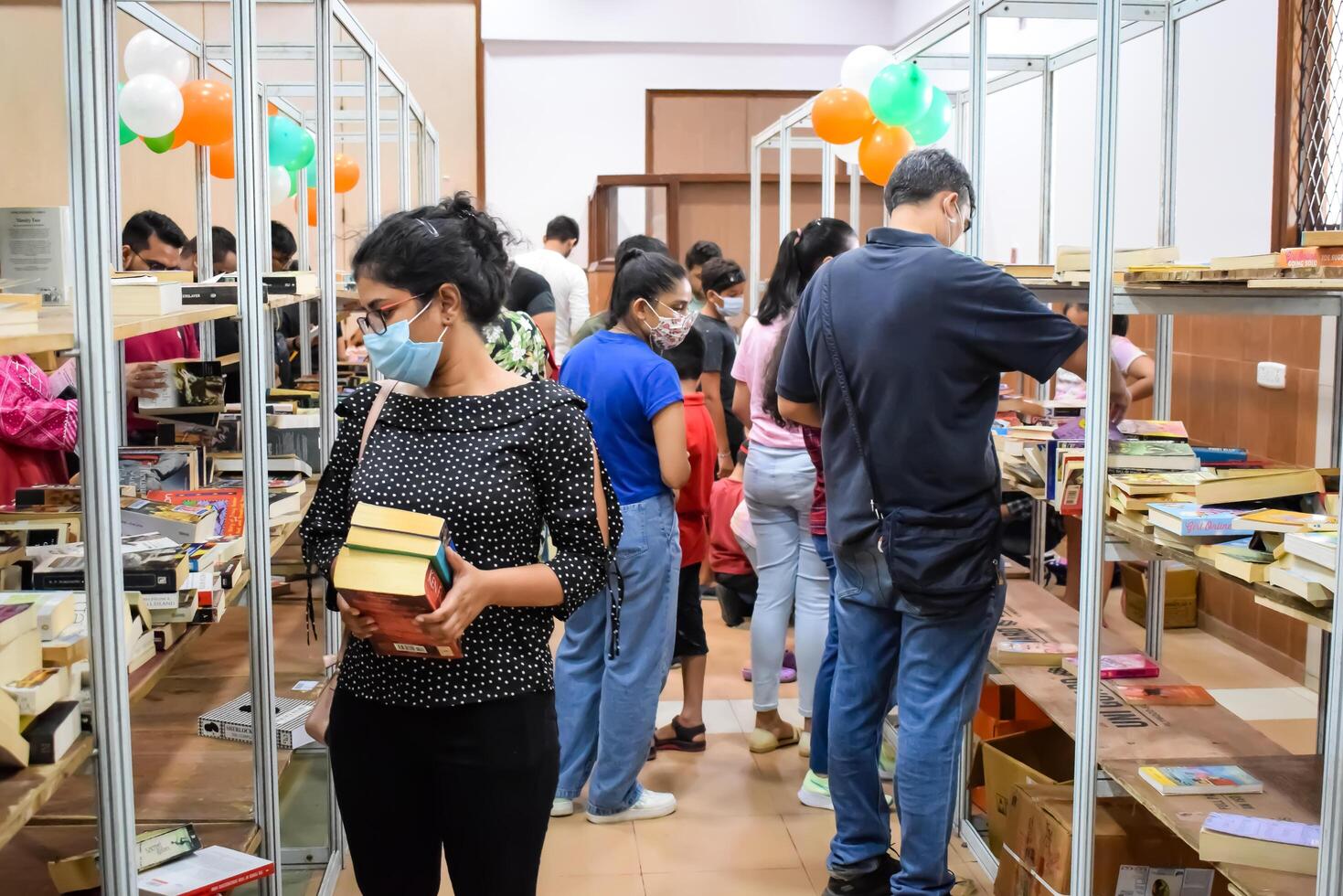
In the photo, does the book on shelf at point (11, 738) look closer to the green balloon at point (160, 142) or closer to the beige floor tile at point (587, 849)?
the beige floor tile at point (587, 849)

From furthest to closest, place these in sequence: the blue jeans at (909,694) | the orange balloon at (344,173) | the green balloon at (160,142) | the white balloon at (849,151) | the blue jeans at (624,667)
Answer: the orange balloon at (344,173) < the white balloon at (849,151) < the green balloon at (160,142) < the blue jeans at (624,667) < the blue jeans at (909,694)

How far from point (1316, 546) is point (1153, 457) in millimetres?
588

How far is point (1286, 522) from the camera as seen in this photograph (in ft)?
6.79

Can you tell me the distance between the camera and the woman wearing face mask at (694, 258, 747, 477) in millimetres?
5293

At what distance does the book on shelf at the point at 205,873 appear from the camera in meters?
2.20

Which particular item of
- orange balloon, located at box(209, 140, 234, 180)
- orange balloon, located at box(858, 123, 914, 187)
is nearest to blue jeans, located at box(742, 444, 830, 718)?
orange balloon, located at box(858, 123, 914, 187)

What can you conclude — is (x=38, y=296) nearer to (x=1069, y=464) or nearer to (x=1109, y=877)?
(x=1069, y=464)

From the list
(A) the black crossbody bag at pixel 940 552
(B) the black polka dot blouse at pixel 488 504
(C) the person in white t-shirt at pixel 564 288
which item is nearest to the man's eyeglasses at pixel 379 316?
(B) the black polka dot blouse at pixel 488 504

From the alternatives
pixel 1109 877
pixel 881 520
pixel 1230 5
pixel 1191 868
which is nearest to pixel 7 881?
pixel 881 520

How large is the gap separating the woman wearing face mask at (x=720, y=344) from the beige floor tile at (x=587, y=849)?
6.09 ft

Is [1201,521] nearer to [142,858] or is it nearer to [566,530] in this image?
[566,530]

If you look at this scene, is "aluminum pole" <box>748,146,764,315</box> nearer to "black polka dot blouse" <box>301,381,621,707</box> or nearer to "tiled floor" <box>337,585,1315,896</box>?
"tiled floor" <box>337,585,1315,896</box>

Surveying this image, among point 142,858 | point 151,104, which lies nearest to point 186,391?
point 151,104

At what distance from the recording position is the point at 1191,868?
2.67 metres
